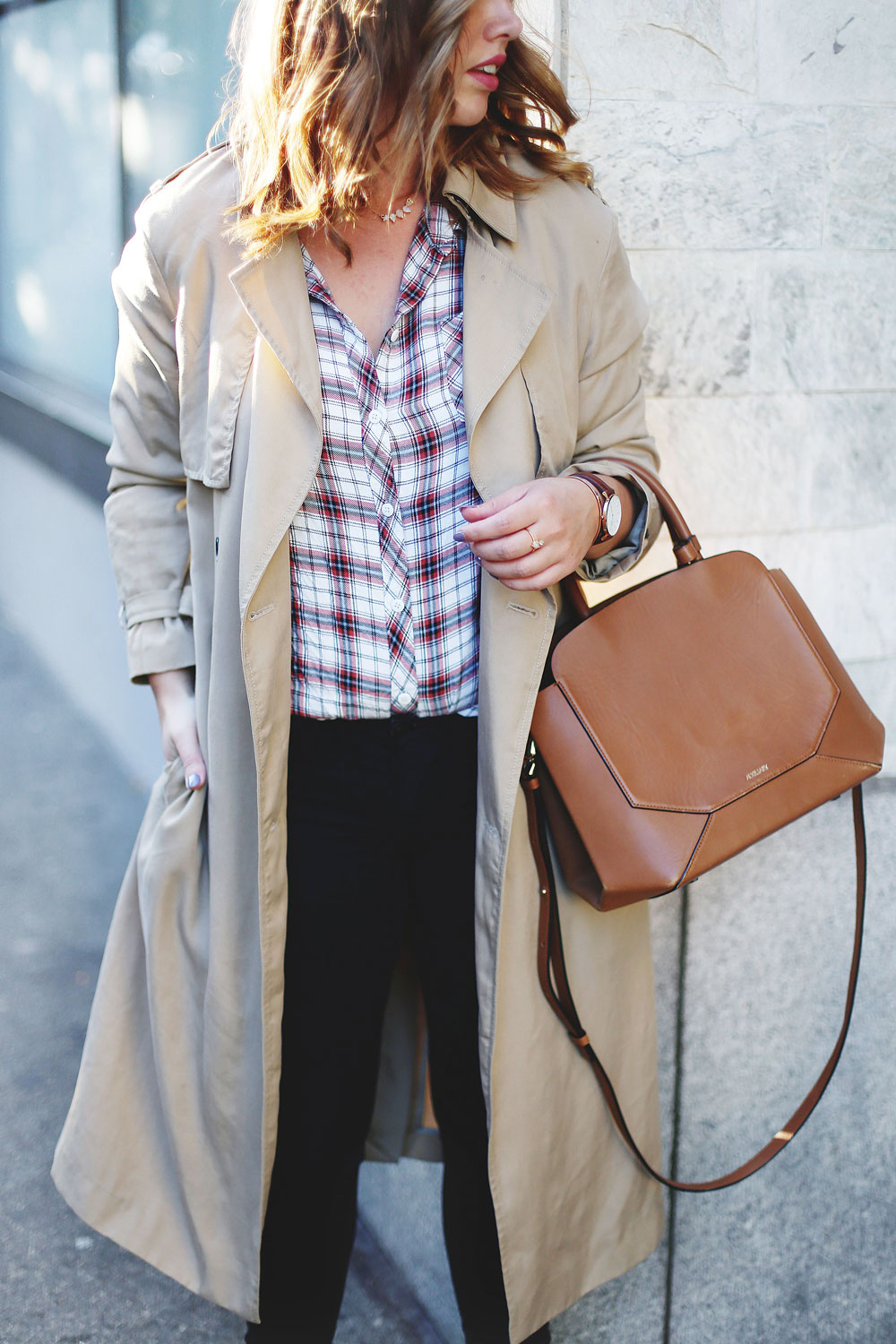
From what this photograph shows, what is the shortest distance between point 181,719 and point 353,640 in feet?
1.07

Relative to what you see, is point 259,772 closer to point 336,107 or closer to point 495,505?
point 495,505

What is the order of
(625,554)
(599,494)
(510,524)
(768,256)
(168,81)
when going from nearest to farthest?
(510,524)
(599,494)
(625,554)
(768,256)
(168,81)

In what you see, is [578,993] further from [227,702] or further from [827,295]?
[827,295]

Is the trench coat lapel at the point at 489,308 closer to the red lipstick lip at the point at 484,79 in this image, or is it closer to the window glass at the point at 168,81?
the red lipstick lip at the point at 484,79

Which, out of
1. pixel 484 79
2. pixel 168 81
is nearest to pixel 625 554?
pixel 484 79

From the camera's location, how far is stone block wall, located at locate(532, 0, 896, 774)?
152 centimetres

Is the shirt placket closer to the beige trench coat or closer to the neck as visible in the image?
the beige trench coat

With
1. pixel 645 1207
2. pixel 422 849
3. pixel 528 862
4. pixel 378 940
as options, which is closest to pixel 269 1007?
pixel 378 940

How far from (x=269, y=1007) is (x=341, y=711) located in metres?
0.44

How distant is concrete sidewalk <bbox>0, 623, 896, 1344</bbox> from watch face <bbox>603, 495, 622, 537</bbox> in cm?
77

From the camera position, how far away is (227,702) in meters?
1.29

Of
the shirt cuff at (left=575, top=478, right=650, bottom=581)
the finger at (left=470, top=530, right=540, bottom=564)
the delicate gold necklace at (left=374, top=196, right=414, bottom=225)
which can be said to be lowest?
the shirt cuff at (left=575, top=478, right=650, bottom=581)

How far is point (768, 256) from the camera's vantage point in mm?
1581

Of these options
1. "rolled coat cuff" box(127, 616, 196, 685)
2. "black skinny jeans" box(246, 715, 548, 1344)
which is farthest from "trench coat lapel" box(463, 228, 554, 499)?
"rolled coat cuff" box(127, 616, 196, 685)
